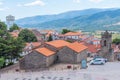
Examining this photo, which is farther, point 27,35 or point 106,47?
point 27,35

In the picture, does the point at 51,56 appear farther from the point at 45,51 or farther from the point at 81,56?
the point at 81,56

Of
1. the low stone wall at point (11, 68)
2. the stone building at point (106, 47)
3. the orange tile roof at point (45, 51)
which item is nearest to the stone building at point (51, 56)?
the orange tile roof at point (45, 51)

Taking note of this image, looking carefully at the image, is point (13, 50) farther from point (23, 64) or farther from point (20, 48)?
point (23, 64)

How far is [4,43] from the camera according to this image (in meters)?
58.3

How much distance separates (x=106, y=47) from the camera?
185 ft

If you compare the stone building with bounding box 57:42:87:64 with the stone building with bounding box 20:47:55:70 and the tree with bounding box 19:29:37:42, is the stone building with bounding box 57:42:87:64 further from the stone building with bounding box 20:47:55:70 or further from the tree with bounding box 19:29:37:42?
the tree with bounding box 19:29:37:42

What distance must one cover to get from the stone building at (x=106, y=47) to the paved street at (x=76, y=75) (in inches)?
345

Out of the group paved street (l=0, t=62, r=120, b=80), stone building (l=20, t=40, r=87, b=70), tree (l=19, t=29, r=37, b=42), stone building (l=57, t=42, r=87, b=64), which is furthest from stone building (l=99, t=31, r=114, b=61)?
tree (l=19, t=29, r=37, b=42)

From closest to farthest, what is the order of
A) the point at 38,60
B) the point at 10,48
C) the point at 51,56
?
the point at 38,60
the point at 51,56
the point at 10,48

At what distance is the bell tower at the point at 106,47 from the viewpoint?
5625 centimetres

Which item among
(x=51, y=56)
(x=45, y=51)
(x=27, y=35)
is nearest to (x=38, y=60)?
(x=45, y=51)

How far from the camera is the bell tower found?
56.2 meters

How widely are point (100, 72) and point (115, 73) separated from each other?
2.22 metres

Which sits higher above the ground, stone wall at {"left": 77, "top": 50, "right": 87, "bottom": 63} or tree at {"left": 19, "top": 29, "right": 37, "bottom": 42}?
tree at {"left": 19, "top": 29, "right": 37, "bottom": 42}
